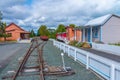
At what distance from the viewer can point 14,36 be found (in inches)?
3031

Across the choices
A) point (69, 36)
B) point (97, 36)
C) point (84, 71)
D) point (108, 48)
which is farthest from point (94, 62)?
point (69, 36)

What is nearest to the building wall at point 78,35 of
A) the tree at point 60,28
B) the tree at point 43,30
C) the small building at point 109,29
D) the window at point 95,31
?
the window at point 95,31

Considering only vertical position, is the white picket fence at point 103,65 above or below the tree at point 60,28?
below

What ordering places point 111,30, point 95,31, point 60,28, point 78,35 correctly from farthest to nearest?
point 60,28
point 78,35
point 95,31
point 111,30

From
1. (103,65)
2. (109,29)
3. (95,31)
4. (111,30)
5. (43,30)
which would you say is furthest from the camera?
(43,30)

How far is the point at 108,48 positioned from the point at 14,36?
57.3m

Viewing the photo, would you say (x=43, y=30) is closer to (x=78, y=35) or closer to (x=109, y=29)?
(x=78, y=35)

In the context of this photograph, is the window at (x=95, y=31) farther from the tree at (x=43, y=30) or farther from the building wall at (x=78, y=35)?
the tree at (x=43, y=30)

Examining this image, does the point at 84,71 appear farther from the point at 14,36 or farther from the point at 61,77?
the point at 14,36

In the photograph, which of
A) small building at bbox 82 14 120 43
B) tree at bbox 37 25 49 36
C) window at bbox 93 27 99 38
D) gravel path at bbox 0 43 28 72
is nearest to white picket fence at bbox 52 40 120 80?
gravel path at bbox 0 43 28 72

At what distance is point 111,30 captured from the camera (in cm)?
3197

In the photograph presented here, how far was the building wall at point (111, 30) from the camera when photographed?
31.5m

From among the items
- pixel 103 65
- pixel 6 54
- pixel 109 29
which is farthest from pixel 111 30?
pixel 103 65

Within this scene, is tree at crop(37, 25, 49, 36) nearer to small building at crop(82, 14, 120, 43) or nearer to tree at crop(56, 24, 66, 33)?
tree at crop(56, 24, 66, 33)
